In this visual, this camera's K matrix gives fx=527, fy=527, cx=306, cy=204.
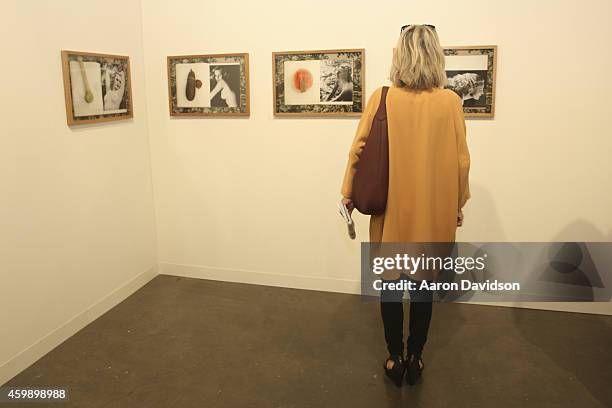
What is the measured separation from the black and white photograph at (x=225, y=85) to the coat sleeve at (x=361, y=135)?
59.3 inches

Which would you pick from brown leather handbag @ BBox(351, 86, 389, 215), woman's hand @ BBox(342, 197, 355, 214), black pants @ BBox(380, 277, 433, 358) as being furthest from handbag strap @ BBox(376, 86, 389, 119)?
black pants @ BBox(380, 277, 433, 358)

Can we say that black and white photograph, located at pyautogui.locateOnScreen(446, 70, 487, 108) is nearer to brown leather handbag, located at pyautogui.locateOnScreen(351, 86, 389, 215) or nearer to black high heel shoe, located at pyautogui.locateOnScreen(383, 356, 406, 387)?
brown leather handbag, located at pyautogui.locateOnScreen(351, 86, 389, 215)

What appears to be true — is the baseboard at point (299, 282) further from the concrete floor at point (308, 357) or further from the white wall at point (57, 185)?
the white wall at point (57, 185)

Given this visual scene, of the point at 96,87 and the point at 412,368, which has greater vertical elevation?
the point at 96,87

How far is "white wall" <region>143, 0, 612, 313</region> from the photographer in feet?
9.87

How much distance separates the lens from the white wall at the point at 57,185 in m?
2.53

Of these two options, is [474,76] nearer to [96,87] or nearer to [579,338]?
[579,338]

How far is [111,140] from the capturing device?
3285 millimetres

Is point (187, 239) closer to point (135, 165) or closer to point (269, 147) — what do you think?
point (135, 165)

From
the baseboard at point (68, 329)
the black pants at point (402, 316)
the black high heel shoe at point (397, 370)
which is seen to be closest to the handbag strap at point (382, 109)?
the black pants at point (402, 316)

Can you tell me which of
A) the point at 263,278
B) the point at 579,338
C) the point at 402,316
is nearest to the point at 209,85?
the point at 263,278

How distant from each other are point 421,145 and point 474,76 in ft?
3.93

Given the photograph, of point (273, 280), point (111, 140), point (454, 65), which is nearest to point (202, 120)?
point (111, 140)

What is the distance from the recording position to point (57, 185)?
2.83 metres
